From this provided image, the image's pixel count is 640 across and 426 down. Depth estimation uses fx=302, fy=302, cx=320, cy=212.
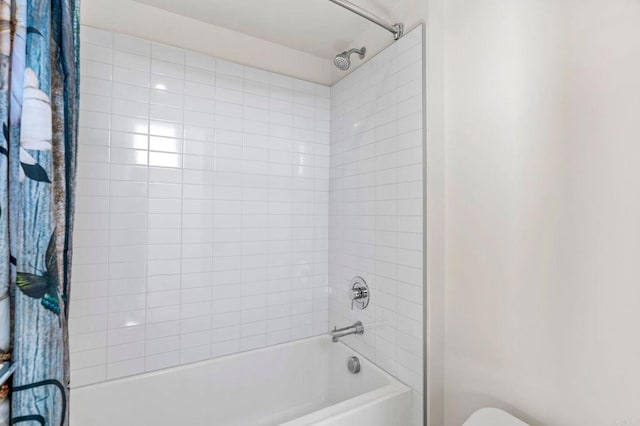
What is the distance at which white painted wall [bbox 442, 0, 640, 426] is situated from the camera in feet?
2.95

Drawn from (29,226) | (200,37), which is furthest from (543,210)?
(200,37)

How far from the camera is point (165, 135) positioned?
167 cm

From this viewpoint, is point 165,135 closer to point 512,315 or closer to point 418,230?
point 418,230

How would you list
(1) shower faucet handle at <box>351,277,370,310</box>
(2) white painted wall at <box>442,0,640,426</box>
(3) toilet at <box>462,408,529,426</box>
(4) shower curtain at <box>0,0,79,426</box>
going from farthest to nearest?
(1) shower faucet handle at <box>351,277,370,310</box> → (3) toilet at <box>462,408,529,426</box> → (2) white painted wall at <box>442,0,640,426</box> → (4) shower curtain at <box>0,0,79,426</box>

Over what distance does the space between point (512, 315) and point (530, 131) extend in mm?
696

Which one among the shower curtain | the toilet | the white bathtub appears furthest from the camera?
the white bathtub

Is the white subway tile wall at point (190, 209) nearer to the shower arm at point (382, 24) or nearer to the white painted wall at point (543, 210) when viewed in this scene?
the shower arm at point (382, 24)

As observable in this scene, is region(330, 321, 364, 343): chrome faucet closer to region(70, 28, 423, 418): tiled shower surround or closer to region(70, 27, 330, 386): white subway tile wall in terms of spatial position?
region(70, 28, 423, 418): tiled shower surround

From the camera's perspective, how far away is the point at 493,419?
3.52 ft

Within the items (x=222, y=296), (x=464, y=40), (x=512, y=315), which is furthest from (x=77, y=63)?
(x=512, y=315)

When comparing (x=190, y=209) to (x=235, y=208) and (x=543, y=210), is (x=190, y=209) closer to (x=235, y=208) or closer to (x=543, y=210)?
(x=235, y=208)

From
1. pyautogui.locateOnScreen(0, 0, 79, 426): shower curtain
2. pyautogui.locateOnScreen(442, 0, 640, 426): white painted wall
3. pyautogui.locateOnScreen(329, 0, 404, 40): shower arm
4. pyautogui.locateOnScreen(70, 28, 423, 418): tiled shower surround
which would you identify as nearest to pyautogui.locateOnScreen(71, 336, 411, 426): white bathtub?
pyautogui.locateOnScreen(70, 28, 423, 418): tiled shower surround

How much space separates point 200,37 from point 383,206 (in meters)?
1.45

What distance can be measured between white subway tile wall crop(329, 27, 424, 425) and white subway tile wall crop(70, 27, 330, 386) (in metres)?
0.19
